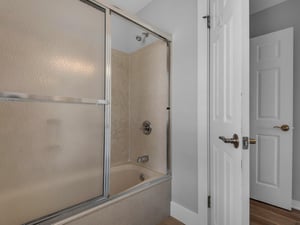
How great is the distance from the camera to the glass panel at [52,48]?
1.00 metres

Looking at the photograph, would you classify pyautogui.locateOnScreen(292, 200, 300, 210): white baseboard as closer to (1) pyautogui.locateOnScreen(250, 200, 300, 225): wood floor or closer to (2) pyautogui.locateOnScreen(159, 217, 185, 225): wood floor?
(1) pyautogui.locateOnScreen(250, 200, 300, 225): wood floor

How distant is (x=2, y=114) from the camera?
1016 millimetres

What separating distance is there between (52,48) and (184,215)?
1835 mm

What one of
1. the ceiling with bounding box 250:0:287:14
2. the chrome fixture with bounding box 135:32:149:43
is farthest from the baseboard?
the ceiling with bounding box 250:0:287:14

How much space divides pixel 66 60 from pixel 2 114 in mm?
511

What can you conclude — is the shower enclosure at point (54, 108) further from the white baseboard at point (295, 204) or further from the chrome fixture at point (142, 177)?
the white baseboard at point (295, 204)

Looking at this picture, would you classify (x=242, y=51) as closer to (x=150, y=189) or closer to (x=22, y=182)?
(x=150, y=189)

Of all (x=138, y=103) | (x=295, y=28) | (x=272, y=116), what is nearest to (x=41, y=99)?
(x=138, y=103)

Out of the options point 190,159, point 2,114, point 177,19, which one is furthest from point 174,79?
point 2,114

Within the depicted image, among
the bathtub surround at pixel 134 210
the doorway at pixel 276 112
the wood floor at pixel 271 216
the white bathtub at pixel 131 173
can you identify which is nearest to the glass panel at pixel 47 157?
the bathtub surround at pixel 134 210

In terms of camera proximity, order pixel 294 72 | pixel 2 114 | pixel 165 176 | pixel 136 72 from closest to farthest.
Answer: pixel 2 114 → pixel 165 176 → pixel 294 72 → pixel 136 72

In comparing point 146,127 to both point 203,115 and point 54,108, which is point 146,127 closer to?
point 203,115

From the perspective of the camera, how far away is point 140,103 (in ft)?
7.59

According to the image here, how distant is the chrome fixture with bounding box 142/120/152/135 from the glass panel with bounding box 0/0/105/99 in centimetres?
96
